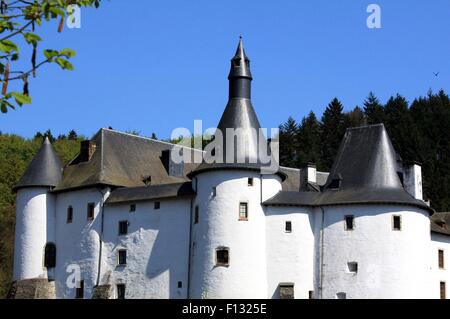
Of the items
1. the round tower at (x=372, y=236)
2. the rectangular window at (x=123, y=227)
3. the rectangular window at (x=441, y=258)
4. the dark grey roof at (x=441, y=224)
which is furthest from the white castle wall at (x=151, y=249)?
the rectangular window at (x=441, y=258)

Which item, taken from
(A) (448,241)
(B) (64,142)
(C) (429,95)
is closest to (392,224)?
(A) (448,241)

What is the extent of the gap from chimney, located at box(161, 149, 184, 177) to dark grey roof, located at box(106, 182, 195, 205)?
566cm

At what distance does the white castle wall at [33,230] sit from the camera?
1908 inches

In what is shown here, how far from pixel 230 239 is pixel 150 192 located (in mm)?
5800

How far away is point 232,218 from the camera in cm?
4250

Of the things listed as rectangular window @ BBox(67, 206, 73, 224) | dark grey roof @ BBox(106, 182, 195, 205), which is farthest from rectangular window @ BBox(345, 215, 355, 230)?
rectangular window @ BBox(67, 206, 73, 224)

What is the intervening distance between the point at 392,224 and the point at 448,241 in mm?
7548

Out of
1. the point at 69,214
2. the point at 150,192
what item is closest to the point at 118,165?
the point at 69,214

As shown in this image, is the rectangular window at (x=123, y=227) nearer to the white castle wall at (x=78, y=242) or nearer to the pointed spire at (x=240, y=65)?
the white castle wall at (x=78, y=242)

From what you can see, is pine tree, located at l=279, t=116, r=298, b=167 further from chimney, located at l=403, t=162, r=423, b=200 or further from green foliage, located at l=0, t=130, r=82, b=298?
chimney, located at l=403, t=162, r=423, b=200

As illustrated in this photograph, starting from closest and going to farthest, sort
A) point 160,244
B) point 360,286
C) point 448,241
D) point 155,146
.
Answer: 1. point 360,286
2. point 160,244
3. point 448,241
4. point 155,146

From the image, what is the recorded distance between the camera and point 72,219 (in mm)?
48469

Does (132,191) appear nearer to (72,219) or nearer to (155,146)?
(72,219)

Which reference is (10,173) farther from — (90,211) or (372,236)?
(372,236)
